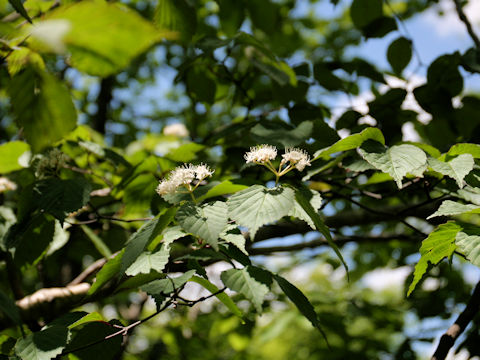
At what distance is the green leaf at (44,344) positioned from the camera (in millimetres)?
886

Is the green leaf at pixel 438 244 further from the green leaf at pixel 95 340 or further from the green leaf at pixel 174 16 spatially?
the green leaf at pixel 174 16

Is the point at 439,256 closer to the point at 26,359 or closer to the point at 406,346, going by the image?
the point at 26,359

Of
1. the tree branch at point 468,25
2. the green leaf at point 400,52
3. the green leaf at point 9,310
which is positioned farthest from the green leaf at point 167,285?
the tree branch at point 468,25

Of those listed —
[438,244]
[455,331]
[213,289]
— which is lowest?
[455,331]

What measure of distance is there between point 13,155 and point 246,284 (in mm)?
1170

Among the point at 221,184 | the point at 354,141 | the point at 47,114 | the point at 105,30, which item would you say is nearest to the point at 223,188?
the point at 221,184

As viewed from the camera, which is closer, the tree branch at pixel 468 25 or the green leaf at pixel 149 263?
the green leaf at pixel 149 263

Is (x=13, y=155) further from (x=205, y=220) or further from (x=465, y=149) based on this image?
(x=465, y=149)

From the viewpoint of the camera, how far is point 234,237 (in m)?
0.91

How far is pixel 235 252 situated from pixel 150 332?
195 inches

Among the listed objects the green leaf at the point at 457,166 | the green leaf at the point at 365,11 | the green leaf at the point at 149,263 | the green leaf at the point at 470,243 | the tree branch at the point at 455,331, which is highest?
the green leaf at the point at 365,11

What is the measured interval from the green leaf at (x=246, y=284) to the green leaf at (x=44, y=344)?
39 cm

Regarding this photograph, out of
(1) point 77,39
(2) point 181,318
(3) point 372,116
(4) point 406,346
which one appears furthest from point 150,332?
(1) point 77,39

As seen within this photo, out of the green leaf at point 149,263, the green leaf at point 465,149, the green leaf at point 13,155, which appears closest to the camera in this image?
the green leaf at point 149,263
